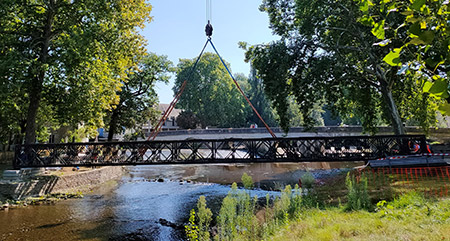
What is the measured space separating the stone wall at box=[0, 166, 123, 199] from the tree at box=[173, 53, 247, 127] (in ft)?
128

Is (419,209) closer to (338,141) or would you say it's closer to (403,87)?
→ (338,141)

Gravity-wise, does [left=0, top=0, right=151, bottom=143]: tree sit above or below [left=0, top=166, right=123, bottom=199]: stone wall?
above

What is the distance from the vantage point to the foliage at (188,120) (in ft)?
198

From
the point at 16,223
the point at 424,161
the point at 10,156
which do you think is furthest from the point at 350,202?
the point at 10,156

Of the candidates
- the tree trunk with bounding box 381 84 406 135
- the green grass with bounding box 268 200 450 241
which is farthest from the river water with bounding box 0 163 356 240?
the tree trunk with bounding box 381 84 406 135

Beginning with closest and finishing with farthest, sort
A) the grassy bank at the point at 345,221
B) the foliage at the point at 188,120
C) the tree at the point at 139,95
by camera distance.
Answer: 1. the grassy bank at the point at 345,221
2. the tree at the point at 139,95
3. the foliage at the point at 188,120

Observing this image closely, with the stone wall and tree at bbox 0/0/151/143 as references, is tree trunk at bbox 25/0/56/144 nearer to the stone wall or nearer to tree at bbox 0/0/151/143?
tree at bbox 0/0/151/143

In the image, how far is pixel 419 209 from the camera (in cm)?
789

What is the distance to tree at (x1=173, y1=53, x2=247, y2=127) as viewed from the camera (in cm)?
6184

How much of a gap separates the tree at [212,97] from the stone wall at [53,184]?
3889 centimetres

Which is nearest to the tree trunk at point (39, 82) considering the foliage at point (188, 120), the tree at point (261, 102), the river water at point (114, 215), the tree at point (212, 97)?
the river water at point (114, 215)

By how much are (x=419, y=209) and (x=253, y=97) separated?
53436 mm

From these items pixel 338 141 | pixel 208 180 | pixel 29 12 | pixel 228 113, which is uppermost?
pixel 29 12

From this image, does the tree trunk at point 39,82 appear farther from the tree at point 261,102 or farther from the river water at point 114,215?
the tree at point 261,102
